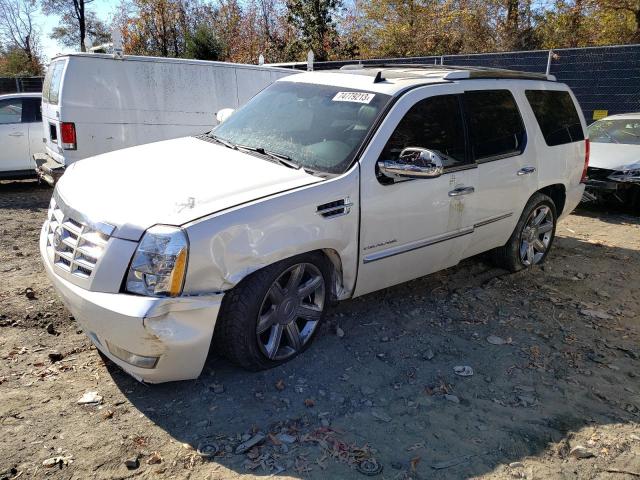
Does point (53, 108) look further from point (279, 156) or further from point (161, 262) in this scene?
point (161, 262)

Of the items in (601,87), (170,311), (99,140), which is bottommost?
(170,311)

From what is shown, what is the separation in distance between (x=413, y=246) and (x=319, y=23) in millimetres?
22462

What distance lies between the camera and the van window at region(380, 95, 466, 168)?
3895 millimetres

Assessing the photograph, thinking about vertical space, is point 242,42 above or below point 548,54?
above

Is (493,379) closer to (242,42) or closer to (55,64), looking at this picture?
(55,64)

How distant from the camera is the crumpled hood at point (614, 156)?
7973 millimetres

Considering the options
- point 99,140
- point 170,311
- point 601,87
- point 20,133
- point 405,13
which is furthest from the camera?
point 405,13

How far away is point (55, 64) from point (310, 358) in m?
6.54

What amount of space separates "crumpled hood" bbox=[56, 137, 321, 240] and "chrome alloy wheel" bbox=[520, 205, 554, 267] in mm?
2842

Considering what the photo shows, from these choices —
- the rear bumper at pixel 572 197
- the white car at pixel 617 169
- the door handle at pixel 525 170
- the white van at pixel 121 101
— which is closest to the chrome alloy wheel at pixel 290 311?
the door handle at pixel 525 170

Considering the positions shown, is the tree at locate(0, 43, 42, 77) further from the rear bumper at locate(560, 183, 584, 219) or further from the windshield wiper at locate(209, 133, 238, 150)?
the rear bumper at locate(560, 183, 584, 219)

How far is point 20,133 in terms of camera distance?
346 inches

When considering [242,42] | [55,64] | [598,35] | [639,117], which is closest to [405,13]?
[598,35]

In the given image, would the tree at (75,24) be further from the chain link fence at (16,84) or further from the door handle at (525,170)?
the door handle at (525,170)
